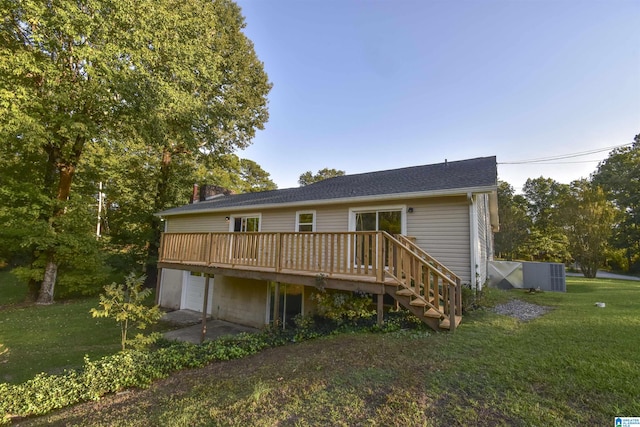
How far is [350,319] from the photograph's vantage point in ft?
21.5

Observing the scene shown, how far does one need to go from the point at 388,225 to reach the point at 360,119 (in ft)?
29.4

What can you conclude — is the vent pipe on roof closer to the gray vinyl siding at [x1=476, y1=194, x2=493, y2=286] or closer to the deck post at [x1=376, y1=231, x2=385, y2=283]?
the deck post at [x1=376, y1=231, x2=385, y2=283]

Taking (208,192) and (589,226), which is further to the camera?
(589,226)

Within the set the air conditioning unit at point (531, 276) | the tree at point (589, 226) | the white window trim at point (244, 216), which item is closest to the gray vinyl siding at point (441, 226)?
the white window trim at point (244, 216)

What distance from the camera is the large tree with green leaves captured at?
940 centimetres

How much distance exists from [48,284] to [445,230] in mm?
16948

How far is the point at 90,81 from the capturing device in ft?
34.7

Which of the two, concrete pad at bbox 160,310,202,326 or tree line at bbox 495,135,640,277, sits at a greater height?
tree line at bbox 495,135,640,277

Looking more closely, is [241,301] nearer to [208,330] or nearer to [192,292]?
[208,330]

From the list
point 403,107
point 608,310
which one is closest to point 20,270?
point 403,107

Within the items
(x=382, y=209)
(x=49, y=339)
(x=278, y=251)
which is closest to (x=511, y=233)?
(x=382, y=209)

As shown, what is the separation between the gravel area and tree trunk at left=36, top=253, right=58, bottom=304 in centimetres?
1774

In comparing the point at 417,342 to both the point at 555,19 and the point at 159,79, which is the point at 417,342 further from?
the point at 159,79

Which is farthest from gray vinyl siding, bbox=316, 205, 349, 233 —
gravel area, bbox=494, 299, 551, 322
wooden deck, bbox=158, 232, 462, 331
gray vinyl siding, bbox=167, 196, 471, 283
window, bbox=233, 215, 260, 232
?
gravel area, bbox=494, 299, 551, 322
